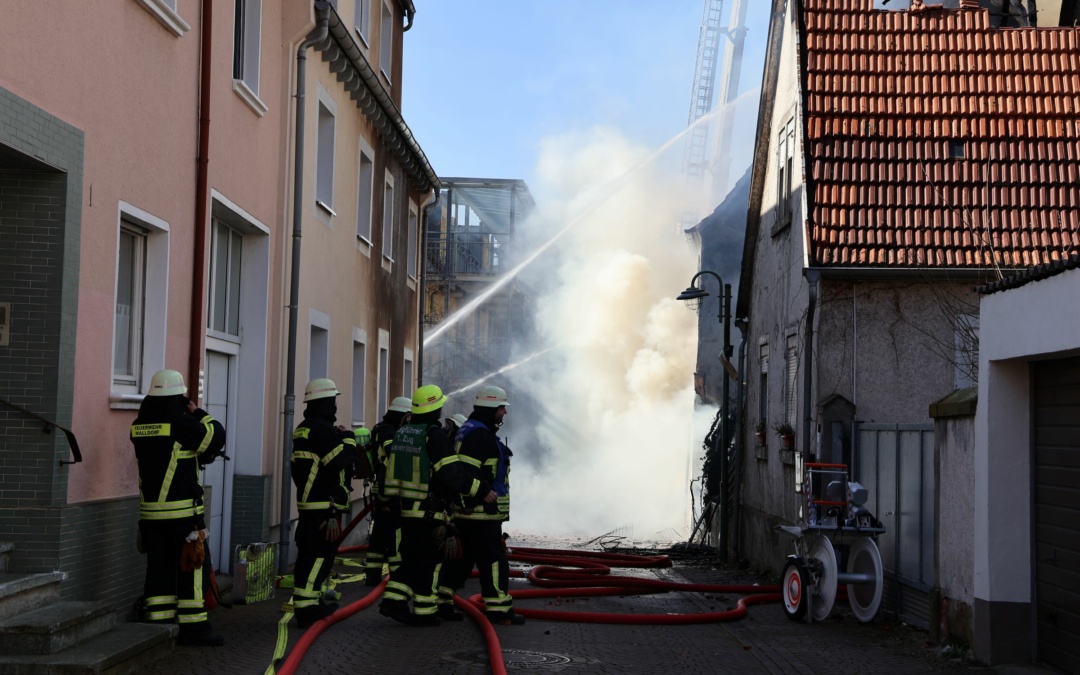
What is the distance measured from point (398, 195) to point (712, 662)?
14.7 m

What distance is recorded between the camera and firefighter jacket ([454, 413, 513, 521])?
10.1 meters

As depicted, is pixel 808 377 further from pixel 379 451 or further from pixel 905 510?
pixel 379 451

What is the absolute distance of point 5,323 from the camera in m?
8.05

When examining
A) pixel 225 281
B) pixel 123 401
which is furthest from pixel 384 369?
pixel 123 401

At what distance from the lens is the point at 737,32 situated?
273 ft

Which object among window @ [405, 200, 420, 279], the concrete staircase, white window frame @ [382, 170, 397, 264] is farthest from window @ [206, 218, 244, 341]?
window @ [405, 200, 420, 279]

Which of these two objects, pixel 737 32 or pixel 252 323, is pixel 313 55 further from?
pixel 737 32

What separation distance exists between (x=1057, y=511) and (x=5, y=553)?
664 cm

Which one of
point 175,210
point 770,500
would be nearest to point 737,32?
point 770,500

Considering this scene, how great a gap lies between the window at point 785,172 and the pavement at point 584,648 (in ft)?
20.2

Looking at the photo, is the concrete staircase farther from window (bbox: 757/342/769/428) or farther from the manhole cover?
window (bbox: 757/342/769/428)

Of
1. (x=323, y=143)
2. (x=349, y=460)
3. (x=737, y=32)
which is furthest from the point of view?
(x=737, y=32)

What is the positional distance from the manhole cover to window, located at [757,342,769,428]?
958 cm

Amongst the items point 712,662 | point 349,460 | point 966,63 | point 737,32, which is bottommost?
point 712,662
